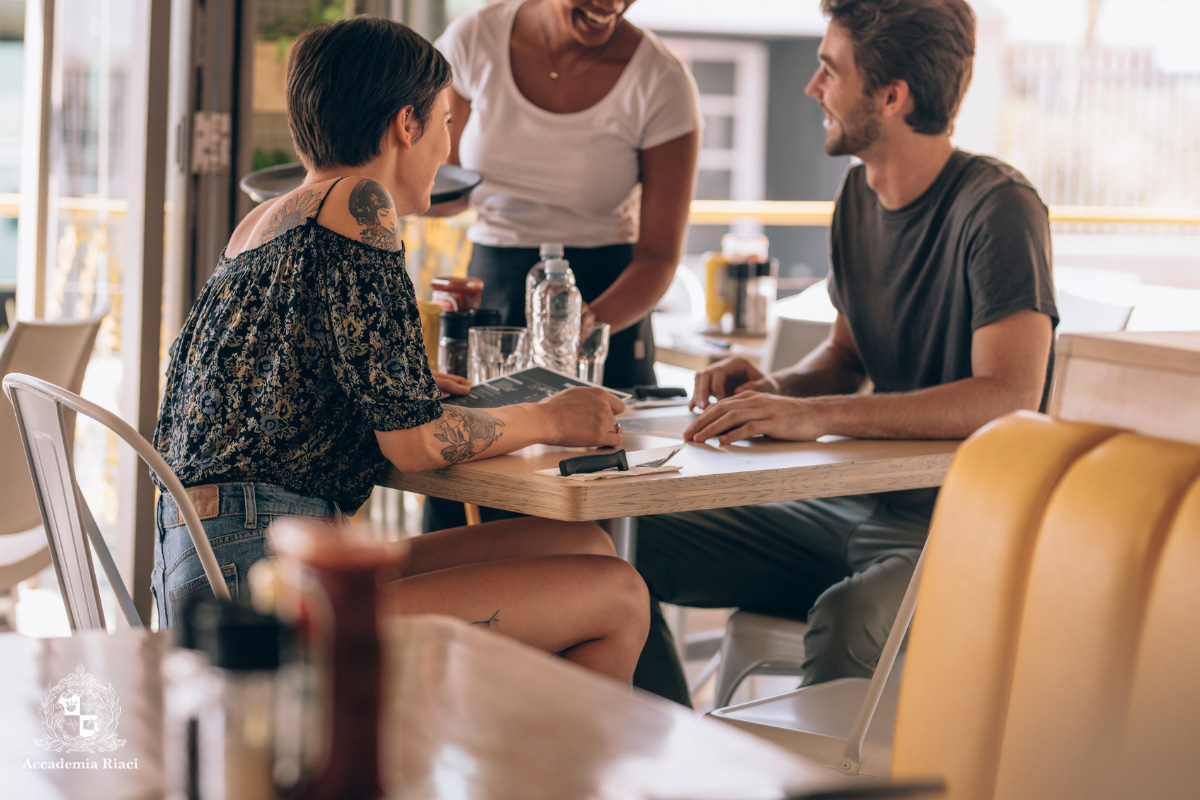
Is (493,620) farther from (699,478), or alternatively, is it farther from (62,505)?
(62,505)

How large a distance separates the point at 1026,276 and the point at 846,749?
81cm

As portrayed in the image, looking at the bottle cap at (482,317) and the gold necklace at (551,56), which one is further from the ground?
the gold necklace at (551,56)

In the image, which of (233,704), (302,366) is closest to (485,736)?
(233,704)

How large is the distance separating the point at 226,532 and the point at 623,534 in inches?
25.5

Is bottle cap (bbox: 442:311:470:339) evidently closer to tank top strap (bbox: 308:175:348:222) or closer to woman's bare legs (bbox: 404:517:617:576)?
woman's bare legs (bbox: 404:517:617:576)

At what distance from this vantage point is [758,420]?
1.57 meters

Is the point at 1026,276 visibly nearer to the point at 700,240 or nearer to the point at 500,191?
the point at 500,191

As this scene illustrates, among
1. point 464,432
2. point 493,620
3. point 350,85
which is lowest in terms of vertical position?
point 493,620

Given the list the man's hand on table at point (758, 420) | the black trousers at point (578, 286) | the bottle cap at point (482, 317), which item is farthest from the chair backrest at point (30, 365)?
the man's hand on table at point (758, 420)

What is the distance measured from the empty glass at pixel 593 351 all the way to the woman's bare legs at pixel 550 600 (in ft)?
1.50

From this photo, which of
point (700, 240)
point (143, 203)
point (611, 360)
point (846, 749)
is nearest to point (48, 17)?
point (143, 203)

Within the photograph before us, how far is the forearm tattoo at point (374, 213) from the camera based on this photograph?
54.9 inches

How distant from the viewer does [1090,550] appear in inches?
34.8

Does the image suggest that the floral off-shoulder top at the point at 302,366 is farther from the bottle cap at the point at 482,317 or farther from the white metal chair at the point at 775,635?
the white metal chair at the point at 775,635
